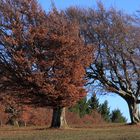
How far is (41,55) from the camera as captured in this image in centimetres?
3306

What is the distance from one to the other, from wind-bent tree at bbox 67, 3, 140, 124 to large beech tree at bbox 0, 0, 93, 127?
495 cm

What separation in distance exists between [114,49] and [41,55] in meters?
8.67

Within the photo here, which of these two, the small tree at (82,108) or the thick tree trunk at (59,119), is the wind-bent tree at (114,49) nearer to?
the thick tree trunk at (59,119)

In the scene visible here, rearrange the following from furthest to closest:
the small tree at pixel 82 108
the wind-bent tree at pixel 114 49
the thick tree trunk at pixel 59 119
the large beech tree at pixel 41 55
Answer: the small tree at pixel 82 108 < the wind-bent tree at pixel 114 49 < the thick tree trunk at pixel 59 119 < the large beech tree at pixel 41 55

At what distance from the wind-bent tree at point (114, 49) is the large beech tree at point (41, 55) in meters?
4.95

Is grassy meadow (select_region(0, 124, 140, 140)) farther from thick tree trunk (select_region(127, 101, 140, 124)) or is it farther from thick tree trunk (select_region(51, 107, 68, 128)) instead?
thick tree trunk (select_region(127, 101, 140, 124))

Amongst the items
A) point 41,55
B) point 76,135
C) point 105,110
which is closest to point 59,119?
point 41,55

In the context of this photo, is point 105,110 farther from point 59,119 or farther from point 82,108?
point 59,119

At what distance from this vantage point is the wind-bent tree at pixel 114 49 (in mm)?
39812

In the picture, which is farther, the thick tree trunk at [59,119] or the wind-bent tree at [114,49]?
the wind-bent tree at [114,49]

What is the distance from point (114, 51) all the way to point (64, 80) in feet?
28.7

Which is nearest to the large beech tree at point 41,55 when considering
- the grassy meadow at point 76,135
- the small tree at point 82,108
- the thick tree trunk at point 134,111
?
the grassy meadow at point 76,135

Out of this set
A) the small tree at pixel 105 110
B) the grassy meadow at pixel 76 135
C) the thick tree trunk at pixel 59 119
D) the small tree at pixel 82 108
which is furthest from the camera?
the small tree at pixel 105 110

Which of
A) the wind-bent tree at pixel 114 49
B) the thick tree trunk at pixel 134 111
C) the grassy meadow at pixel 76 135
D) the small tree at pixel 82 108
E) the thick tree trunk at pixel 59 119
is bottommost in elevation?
the grassy meadow at pixel 76 135
